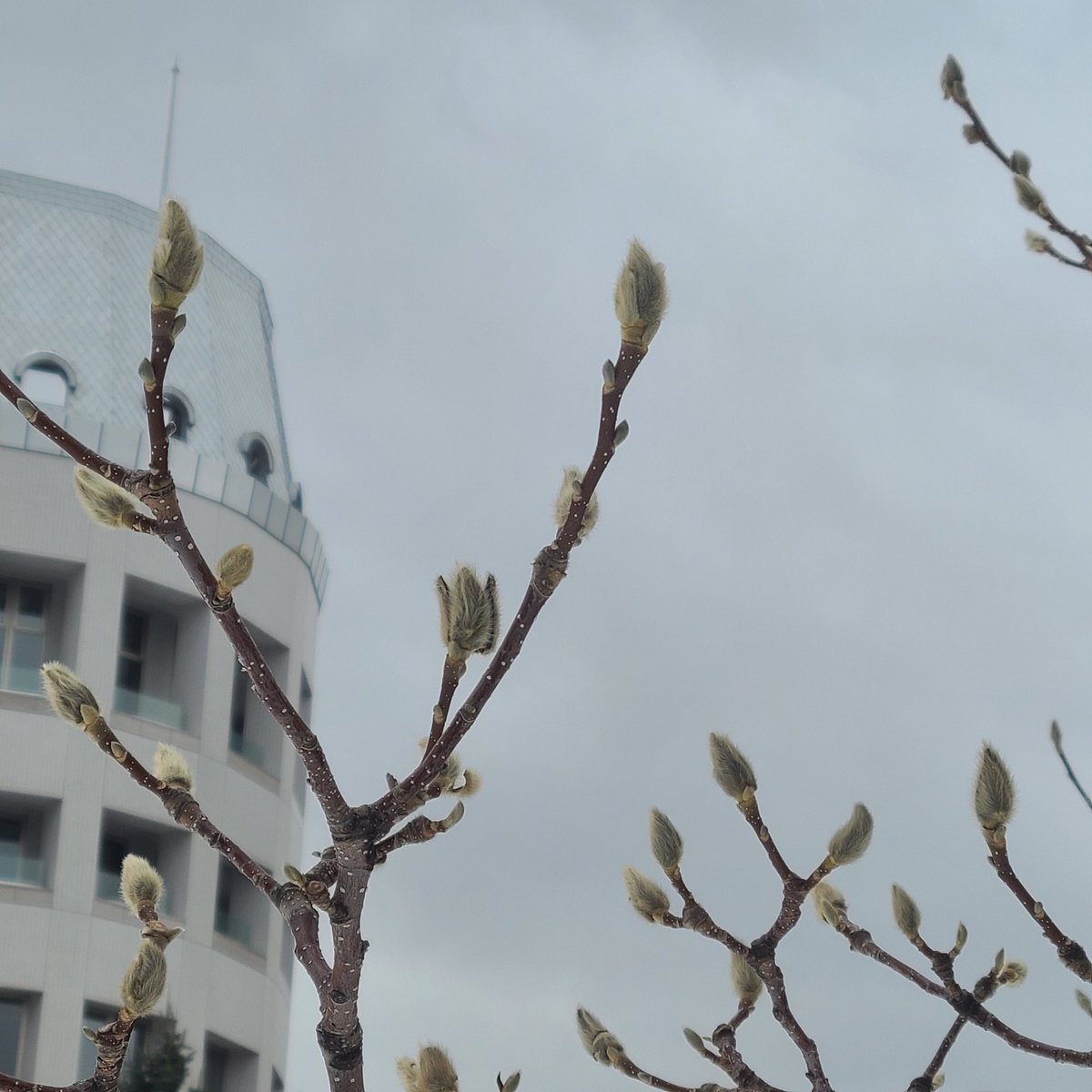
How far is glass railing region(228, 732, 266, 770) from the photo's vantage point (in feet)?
85.3

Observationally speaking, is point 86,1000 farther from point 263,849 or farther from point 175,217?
point 175,217

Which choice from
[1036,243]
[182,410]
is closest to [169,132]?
[182,410]

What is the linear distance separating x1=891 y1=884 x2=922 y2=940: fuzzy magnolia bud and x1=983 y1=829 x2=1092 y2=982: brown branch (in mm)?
364

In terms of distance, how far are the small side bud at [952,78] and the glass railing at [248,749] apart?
23452mm

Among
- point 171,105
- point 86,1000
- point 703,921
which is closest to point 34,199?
point 171,105

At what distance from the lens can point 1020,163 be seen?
356cm

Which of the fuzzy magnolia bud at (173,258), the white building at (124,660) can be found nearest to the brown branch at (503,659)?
the fuzzy magnolia bud at (173,258)

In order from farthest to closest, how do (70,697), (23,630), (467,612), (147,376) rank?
(23,630), (70,697), (467,612), (147,376)

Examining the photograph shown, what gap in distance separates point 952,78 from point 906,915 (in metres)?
1.80

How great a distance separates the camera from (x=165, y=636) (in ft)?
87.4

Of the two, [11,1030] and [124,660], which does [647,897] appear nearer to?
[11,1030]

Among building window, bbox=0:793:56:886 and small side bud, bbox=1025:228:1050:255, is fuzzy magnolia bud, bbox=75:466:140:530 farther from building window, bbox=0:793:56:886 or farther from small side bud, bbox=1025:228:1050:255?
building window, bbox=0:793:56:886

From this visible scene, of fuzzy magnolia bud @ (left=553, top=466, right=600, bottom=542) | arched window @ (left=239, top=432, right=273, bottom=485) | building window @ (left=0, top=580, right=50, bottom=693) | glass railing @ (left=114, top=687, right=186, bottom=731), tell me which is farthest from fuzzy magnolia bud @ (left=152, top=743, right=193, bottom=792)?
arched window @ (left=239, top=432, right=273, bottom=485)

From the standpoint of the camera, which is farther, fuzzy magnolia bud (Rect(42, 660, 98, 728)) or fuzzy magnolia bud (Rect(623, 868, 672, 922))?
fuzzy magnolia bud (Rect(623, 868, 672, 922))
